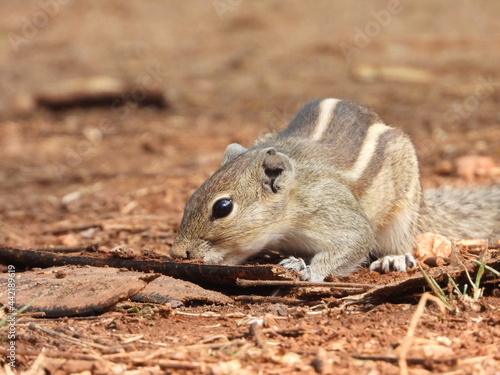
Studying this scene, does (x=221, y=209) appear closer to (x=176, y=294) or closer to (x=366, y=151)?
(x=176, y=294)

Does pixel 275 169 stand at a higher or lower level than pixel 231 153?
lower

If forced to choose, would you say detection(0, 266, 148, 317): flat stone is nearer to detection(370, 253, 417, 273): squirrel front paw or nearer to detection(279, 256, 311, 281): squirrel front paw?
detection(279, 256, 311, 281): squirrel front paw

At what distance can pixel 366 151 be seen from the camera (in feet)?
16.6

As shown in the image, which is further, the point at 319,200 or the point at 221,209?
the point at 319,200

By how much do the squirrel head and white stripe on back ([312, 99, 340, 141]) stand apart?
0.52 metres

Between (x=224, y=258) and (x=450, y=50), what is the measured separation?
411 inches

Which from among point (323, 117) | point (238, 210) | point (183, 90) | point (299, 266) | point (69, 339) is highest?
point (183, 90)

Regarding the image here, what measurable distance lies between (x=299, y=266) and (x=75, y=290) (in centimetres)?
137

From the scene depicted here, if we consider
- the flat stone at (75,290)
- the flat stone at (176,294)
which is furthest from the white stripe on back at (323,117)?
the flat stone at (75,290)

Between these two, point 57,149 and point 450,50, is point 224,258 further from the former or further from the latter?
point 450,50

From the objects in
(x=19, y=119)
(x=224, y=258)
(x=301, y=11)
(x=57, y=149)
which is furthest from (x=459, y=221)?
(x=301, y=11)

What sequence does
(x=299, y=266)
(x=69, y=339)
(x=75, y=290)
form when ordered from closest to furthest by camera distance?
(x=69, y=339), (x=75, y=290), (x=299, y=266)

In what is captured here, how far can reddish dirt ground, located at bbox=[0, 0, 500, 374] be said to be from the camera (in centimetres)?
314

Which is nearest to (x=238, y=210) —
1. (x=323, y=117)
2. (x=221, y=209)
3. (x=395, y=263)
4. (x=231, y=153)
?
(x=221, y=209)
